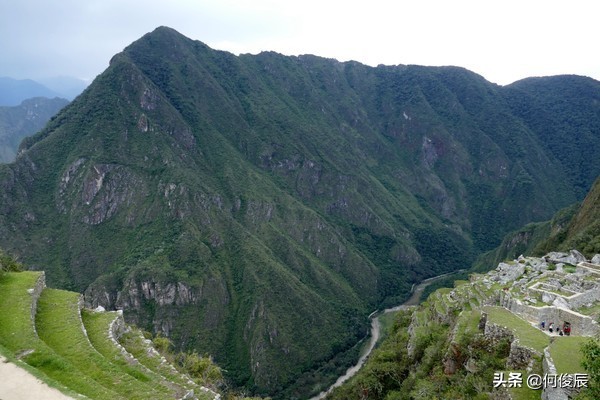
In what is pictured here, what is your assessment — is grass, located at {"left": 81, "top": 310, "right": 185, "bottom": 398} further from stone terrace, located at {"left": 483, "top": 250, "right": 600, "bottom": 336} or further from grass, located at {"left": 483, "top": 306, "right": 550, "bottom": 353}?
stone terrace, located at {"left": 483, "top": 250, "right": 600, "bottom": 336}

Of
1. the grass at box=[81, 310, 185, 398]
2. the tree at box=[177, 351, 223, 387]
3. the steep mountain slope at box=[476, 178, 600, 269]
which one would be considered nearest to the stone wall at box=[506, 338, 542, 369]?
the grass at box=[81, 310, 185, 398]

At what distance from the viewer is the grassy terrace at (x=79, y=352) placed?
717 inches

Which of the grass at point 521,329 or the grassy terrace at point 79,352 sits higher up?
the grass at point 521,329

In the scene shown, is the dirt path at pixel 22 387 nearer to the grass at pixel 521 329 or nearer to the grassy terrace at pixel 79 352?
the grassy terrace at pixel 79 352

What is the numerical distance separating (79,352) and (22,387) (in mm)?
4482

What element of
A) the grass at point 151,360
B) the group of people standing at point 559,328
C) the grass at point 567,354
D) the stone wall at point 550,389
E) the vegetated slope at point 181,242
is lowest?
the vegetated slope at point 181,242

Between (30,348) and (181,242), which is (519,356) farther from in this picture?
(181,242)

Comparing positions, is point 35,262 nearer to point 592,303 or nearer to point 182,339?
point 182,339

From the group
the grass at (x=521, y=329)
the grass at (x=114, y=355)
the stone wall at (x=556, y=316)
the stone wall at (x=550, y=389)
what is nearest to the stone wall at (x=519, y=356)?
the grass at (x=521, y=329)

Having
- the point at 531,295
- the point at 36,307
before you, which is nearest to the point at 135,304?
the point at 36,307

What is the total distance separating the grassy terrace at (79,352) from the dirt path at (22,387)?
1508mm

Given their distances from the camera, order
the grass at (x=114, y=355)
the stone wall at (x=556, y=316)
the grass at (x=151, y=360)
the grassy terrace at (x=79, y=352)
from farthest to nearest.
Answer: the stone wall at (x=556, y=316) < the grass at (x=151, y=360) < the grass at (x=114, y=355) < the grassy terrace at (x=79, y=352)

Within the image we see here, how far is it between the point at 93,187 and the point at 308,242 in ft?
328

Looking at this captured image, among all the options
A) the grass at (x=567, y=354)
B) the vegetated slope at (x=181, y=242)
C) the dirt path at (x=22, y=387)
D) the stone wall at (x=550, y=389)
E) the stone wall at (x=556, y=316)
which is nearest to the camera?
the dirt path at (x=22, y=387)
